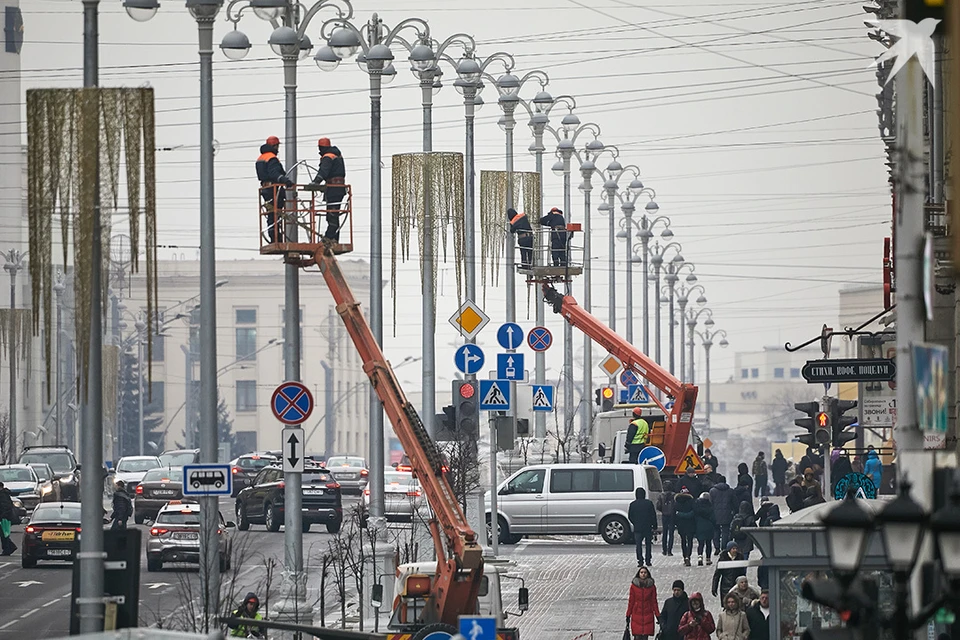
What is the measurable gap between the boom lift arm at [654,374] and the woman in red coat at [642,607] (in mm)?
20720

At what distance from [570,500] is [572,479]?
0.57 m

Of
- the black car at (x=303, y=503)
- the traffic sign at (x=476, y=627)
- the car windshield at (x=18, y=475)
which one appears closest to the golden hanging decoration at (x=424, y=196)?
the black car at (x=303, y=503)

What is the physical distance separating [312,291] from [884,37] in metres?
119

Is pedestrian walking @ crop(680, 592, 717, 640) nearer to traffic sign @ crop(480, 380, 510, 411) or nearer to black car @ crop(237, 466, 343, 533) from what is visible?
traffic sign @ crop(480, 380, 510, 411)

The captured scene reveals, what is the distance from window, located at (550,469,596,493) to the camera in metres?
41.8

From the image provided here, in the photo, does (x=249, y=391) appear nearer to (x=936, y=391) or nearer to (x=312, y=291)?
(x=312, y=291)

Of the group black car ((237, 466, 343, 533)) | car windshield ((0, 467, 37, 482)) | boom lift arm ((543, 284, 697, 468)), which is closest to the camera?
black car ((237, 466, 343, 533))

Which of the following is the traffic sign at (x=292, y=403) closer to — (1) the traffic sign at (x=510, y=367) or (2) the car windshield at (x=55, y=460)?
(1) the traffic sign at (x=510, y=367)

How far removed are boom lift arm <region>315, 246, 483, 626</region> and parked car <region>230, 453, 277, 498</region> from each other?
1367 inches

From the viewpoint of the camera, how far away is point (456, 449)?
4166cm

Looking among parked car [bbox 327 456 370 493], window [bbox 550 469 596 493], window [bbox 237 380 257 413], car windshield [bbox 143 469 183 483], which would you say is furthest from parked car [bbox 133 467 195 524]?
window [bbox 237 380 257 413]

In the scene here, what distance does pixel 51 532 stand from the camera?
3950cm

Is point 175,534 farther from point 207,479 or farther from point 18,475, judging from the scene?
point 18,475

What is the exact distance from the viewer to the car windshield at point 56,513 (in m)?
39.2
